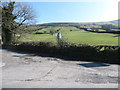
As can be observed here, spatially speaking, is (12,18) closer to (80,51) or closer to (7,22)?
(7,22)

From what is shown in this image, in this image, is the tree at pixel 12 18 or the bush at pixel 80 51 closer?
the bush at pixel 80 51

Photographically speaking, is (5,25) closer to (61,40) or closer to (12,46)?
(12,46)

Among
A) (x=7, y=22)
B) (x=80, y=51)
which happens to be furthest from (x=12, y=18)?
(x=80, y=51)

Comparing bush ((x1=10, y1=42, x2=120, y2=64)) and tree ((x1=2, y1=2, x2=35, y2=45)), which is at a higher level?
tree ((x1=2, y1=2, x2=35, y2=45))

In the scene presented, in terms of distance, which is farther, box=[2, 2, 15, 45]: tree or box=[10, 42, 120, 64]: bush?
box=[2, 2, 15, 45]: tree

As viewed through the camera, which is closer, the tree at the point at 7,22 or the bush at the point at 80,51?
the bush at the point at 80,51

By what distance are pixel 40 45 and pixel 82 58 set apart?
7.20 metres

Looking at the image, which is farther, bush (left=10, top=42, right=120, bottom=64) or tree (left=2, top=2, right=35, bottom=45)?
tree (left=2, top=2, right=35, bottom=45)

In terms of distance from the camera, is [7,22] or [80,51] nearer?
[80,51]

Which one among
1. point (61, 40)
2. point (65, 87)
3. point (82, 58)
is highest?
point (61, 40)

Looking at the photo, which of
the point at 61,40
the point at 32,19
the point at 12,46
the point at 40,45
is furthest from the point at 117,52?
the point at 32,19

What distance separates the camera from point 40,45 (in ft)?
59.0

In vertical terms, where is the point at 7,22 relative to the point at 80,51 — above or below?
above

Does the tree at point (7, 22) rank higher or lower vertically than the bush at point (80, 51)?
higher
